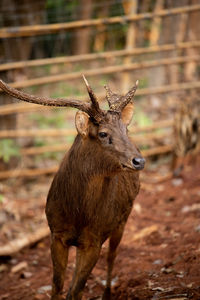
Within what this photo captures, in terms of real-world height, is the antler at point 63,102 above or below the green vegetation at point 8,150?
above

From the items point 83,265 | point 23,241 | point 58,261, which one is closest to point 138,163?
point 83,265

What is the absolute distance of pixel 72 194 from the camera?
12.0 feet

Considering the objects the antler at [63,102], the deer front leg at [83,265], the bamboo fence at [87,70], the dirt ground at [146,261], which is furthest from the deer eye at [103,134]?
the bamboo fence at [87,70]

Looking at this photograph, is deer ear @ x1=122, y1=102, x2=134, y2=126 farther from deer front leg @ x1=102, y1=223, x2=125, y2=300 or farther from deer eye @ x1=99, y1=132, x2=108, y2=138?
deer front leg @ x1=102, y1=223, x2=125, y2=300

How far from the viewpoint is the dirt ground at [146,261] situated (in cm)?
433

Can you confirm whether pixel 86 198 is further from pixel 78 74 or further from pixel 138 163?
pixel 78 74

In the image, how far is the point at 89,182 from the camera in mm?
3592

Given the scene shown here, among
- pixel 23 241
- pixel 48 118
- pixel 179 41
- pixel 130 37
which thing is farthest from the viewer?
pixel 179 41

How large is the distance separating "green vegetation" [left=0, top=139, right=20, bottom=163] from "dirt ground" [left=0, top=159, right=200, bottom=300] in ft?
2.98

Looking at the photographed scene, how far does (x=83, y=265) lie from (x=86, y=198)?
0.54 meters

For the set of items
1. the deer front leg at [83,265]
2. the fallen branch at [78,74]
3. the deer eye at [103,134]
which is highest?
the fallen branch at [78,74]

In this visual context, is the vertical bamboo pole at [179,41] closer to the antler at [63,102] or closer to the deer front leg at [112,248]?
the deer front leg at [112,248]

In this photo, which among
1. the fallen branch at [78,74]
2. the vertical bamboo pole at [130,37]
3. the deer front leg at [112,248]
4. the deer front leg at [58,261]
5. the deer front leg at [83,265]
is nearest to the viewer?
the deer front leg at [83,265]

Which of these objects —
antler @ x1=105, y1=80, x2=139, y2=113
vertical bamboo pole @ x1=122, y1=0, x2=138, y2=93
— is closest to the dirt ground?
antler @ x1=105, y1=80, x2=139, y2=113
